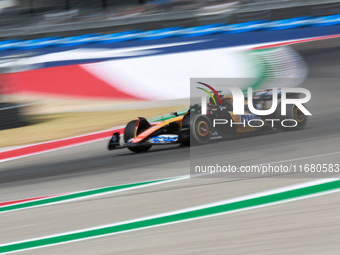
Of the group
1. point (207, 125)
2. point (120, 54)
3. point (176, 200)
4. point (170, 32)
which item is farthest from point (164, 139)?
point (170, 32)

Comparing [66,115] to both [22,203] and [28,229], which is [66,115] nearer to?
[22,203]

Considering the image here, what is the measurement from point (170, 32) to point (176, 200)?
29.4 feet

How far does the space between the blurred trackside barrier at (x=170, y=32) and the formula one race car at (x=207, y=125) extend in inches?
245

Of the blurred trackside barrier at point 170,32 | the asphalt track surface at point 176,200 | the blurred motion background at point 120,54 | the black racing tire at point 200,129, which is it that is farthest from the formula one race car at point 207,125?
the blurred trackside barrier at point 170,32

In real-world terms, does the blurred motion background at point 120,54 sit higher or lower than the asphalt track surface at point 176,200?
higher

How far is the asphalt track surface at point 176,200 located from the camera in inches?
105

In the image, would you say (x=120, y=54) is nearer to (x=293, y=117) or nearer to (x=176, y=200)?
(x=293, y=117)

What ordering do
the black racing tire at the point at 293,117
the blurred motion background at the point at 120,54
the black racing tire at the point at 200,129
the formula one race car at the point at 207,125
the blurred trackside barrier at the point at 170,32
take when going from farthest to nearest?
the blurred trackside barrier at the point at 170,32, the blurred motion background at the point at 120,54, the black racing tire at the point at 293,117, the formula one race car at the point at 207,125, the black racing tire at the point at 200,129

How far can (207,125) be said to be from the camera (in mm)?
5203

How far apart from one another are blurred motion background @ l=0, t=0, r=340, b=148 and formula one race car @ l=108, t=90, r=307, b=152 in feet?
8.37

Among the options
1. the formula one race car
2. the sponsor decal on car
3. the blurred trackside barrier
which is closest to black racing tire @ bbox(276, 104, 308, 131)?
the formula one race car

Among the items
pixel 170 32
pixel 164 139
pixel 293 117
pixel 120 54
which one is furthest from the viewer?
pixel 170 32

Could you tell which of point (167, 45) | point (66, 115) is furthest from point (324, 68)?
point (66, 115)

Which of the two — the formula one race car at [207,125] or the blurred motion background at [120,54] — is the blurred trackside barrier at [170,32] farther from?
the formula one race car at [207,125]
